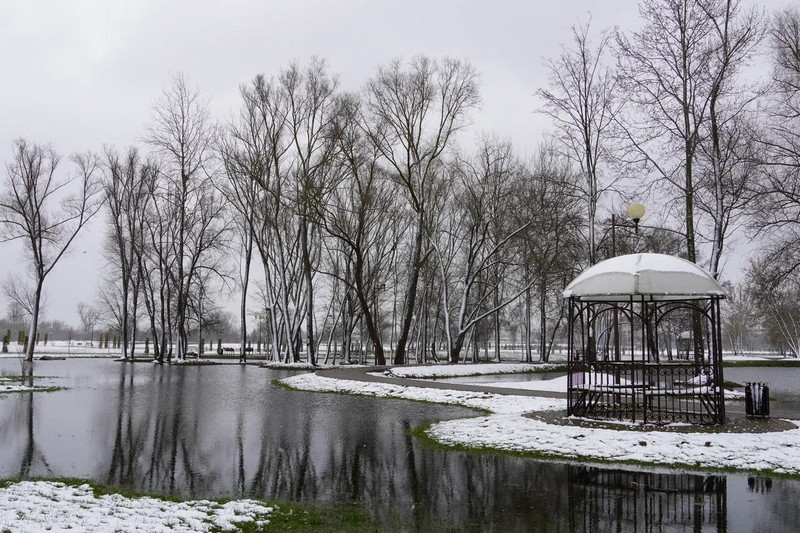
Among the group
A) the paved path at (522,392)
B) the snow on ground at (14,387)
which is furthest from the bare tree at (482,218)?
the snow on ground at (14,387)

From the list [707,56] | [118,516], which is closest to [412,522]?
[118,516]

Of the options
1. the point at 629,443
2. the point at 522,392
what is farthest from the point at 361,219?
the point at 629,443

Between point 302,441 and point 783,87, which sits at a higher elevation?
point 783,87

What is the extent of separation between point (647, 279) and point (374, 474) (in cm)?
687

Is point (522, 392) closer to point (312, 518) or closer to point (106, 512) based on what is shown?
point (312, 518)

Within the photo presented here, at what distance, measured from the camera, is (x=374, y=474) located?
891 cm

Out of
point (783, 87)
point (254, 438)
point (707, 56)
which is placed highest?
point (707, 56)

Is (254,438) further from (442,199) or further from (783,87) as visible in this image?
(442,199)

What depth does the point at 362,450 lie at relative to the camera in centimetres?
1082

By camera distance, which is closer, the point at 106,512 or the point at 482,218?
the point at 106,512

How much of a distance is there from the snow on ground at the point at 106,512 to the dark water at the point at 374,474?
830mm

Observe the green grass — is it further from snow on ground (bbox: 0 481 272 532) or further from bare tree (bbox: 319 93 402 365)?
bare tree (bbox: 319 93 402 365)

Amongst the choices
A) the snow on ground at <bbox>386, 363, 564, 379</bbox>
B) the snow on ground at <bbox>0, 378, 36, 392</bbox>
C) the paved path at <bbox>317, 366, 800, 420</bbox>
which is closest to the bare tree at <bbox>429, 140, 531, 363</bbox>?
the snow on ground at <bbox>386, 363, 564, 379</bbox>

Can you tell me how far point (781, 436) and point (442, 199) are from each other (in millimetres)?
32400
